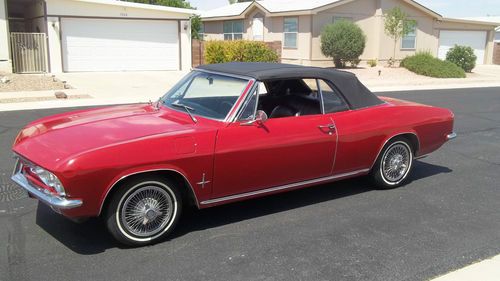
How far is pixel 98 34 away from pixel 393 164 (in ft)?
64.6

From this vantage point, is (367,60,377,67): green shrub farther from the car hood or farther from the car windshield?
the car hood

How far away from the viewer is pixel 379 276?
3.82 metres

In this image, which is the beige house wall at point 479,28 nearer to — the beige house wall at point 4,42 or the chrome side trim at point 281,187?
the beige house wall at point 4,42

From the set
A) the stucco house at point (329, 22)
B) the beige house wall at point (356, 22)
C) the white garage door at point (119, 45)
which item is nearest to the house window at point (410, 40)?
the stucco house at point (329, 22)

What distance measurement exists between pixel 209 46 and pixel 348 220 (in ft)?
64.8

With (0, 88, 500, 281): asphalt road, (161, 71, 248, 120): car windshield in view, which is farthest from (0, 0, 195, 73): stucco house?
(161, 71, 248, 120): car windshield

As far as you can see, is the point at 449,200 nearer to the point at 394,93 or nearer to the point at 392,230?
the point at 392,230

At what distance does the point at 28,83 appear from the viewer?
57.6 feet

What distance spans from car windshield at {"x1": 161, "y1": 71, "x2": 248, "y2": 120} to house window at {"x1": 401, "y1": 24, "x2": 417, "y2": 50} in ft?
89.3

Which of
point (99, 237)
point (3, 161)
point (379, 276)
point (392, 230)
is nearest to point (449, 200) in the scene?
point (392, 230)

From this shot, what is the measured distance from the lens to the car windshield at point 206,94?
4840 millimetres

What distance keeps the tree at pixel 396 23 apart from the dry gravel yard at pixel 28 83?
60.4ft

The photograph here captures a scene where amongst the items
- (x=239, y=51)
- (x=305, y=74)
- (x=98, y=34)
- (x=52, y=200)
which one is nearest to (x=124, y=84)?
(x=98, y=34)

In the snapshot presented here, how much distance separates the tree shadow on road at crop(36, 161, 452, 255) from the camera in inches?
170
